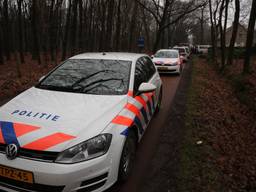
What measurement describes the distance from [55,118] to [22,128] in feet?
1.15

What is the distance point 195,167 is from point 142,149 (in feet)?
3.32

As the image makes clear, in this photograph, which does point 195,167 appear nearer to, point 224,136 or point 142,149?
point 142,149

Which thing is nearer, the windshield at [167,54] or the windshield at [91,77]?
the windshield at [91,77]

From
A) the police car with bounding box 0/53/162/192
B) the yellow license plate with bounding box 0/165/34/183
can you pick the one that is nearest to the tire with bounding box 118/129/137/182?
the police car with bounding box 0/53/162/192

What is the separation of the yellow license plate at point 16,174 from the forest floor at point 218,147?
1.85 metres

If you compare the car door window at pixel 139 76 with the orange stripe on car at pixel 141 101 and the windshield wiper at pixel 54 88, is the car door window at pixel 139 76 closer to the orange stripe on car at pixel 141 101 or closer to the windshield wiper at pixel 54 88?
the orange stripe on car at pixel 141 101

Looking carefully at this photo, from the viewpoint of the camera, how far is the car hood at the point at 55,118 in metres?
2.27

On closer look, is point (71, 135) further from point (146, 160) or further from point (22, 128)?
point (146, 160)

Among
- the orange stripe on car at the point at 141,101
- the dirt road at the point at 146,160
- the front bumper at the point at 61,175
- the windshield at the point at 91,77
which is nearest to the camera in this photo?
the front bumper at the point at 61,175

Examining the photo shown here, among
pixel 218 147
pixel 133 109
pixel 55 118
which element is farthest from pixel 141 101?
pixel 218 147

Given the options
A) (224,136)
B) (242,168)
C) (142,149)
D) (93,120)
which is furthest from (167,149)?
(93,120)

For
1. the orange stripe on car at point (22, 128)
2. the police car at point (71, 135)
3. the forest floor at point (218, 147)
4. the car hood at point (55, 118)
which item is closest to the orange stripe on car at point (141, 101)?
the police car at point (71, 135)

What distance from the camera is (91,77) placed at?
3656 mm

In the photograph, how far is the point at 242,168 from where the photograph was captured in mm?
3482
